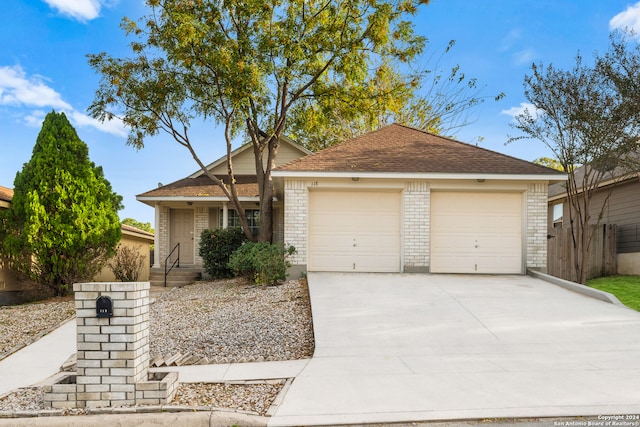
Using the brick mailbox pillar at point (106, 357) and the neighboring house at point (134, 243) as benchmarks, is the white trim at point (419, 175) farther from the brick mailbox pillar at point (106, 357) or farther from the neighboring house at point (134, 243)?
the brick mailbox pillar at point (106, 357)

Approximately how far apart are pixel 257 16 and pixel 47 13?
614 centimetres

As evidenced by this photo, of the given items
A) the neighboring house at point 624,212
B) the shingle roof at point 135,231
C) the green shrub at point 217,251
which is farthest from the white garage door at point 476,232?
the shingle roof at point 135,231

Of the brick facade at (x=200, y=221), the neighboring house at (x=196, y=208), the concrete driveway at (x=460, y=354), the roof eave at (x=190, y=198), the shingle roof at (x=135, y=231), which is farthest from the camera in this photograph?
the shingle roof at (x=135, y=231)

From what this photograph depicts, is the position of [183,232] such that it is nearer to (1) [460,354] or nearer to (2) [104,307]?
(1) [460,354]

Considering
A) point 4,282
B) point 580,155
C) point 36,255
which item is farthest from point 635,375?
point 4,282

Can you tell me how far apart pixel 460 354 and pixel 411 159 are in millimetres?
7468

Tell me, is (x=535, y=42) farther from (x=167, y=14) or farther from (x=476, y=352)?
(x=476, y=352)

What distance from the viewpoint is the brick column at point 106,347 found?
441 centimetres

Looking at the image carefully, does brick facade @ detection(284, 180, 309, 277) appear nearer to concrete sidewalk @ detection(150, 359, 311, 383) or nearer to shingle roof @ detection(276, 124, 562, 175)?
shingle roof @ detection(276, 124, 562, 175)

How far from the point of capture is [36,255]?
11.9 metres

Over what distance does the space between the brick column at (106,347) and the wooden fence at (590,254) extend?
1388 centimetres

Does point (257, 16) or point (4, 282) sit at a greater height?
point (257, 16)

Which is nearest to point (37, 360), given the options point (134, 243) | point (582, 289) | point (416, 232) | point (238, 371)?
point (238, 371)

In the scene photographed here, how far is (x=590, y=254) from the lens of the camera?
15539 mm
